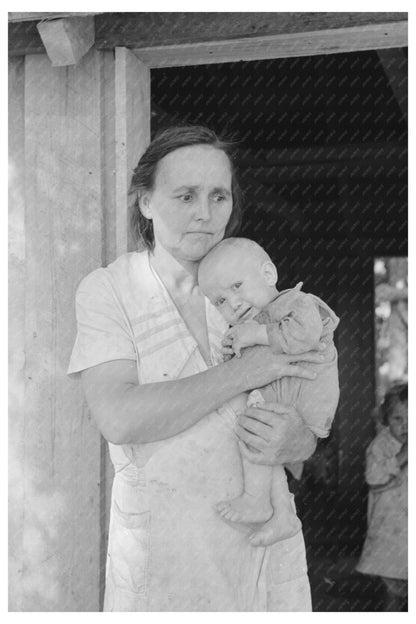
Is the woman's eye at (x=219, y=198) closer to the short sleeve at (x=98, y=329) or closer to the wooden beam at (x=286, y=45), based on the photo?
the short sleeve at (x=98, y=329)

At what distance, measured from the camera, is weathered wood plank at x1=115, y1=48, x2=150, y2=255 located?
341cm

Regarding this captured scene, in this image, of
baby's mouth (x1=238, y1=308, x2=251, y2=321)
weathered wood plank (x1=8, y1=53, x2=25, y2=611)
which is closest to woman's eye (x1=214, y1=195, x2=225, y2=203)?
baby's mouth (x1=238, y1=308, x2=251, y2=321)

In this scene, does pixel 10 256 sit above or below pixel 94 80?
below

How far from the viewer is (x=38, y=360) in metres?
3.48

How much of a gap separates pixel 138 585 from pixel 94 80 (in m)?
1.95

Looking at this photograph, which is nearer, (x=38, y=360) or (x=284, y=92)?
(x=38, y=360)

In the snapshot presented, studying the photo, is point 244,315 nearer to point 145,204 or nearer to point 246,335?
point 246,335

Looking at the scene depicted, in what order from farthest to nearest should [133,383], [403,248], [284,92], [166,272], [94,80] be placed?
[403,248], [284,92], [94,80], [166,272], [133,383]

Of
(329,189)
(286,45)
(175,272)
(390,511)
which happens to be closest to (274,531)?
(175,272)

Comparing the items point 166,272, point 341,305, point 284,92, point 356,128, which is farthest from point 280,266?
point 166,272

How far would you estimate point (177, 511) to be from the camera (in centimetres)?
267

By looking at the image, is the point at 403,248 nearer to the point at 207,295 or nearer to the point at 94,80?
the point at 94,80

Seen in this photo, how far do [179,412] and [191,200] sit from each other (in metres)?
0.69

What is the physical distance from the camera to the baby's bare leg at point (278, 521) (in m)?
2.66
